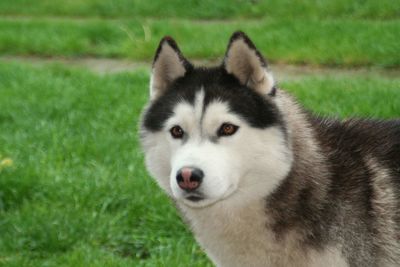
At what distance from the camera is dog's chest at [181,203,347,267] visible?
3.82 m

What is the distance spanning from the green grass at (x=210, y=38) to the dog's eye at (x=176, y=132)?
17.7 feet

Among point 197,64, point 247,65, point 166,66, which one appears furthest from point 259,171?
point 197,64

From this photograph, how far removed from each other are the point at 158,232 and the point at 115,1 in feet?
28.7

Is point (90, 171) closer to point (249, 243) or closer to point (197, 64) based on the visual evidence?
point (249, 243)

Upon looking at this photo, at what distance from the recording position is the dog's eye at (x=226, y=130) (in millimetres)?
3771

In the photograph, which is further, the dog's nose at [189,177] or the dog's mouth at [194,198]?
the dog's mouth at [194,198]

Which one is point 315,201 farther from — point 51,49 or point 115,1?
point 115,1

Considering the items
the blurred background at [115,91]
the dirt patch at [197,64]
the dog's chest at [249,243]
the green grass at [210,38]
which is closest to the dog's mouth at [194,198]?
the dog's chest at [249,243]

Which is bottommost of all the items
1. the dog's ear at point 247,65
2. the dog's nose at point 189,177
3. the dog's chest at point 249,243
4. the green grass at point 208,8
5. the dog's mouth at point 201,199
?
the green grass at point 208,8

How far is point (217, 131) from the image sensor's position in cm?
377

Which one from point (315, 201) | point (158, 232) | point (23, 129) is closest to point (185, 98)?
point (315, 201)

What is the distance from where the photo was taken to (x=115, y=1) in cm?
1363

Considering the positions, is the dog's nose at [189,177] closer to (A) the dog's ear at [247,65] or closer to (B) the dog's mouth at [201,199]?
(B) the dog's mouth at [201,199]

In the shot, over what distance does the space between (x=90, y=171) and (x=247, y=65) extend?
2.61 m
